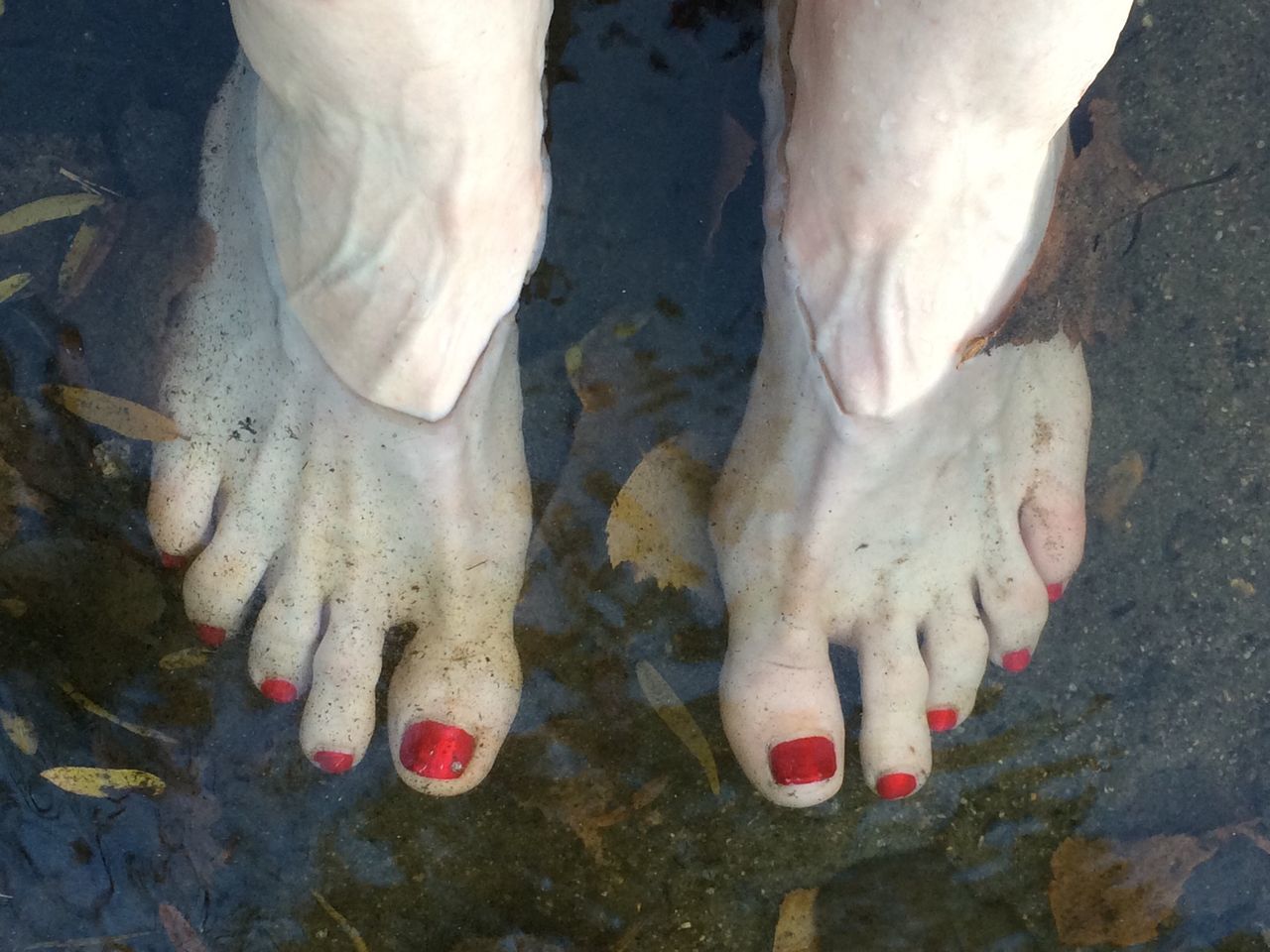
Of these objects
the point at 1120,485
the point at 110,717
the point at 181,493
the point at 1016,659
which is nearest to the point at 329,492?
the point at 181,493

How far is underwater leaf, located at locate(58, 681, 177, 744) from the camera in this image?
56.0 inches

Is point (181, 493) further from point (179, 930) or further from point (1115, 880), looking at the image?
point (1115, 880)

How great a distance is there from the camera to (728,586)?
1.43 metres

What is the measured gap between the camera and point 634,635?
145 centimetres

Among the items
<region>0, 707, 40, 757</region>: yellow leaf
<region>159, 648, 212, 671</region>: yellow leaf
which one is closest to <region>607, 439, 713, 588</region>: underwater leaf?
<region>159, 648, 212, 671</region>: yellow leaf

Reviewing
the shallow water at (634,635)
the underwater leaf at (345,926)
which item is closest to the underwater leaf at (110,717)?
the shallow water at (634,635)

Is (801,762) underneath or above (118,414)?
underneath

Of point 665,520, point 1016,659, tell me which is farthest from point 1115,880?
point 665,520

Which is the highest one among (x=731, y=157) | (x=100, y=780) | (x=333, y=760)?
(x=731, y=157)

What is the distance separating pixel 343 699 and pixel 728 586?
1.75 ft

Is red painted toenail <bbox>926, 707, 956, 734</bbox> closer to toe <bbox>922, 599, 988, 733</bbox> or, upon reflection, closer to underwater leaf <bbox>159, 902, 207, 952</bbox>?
toe <bbox>922, 599, 988, 733</bbox>

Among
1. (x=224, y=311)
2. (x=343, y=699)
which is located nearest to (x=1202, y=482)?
(x=343, y=699)

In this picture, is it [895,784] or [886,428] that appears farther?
[895,784]

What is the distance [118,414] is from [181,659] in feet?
1.13
